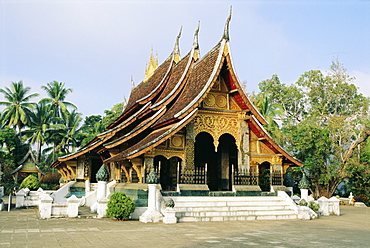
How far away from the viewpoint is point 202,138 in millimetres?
15672

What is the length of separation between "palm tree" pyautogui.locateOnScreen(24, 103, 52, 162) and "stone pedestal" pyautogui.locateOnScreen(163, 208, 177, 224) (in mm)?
33068

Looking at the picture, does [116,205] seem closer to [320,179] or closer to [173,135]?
[173,135]

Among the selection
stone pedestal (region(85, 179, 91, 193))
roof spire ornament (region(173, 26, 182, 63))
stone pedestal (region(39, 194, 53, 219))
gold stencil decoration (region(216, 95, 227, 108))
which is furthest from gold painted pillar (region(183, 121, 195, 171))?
stone pedestal (region(85, 179, 91, 193))

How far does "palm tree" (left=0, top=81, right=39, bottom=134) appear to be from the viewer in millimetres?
39094

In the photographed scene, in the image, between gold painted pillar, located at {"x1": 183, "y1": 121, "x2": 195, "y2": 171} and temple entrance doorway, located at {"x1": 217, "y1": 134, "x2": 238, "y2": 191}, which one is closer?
gold painted pillar, located at {"x1": 183, "y1": 121, "x2": 195, "y2": 171}

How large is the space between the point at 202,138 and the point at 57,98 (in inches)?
1251

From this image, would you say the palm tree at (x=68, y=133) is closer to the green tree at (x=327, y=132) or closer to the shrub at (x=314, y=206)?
the green tree at (x=327, y=132)

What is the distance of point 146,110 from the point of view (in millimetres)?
15250

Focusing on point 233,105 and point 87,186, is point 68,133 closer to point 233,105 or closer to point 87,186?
point 87,186

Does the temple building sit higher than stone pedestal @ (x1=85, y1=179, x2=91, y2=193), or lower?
higher

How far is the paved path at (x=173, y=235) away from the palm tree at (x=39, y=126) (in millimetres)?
32368

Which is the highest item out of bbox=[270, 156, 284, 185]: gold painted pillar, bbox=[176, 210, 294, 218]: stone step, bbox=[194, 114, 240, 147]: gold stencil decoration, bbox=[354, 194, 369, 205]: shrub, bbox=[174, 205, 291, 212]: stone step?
bbox=[194, 114, 240, 147]: gold stencil decoration

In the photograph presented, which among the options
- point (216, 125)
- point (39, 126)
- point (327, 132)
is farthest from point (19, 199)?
point (39, 126)

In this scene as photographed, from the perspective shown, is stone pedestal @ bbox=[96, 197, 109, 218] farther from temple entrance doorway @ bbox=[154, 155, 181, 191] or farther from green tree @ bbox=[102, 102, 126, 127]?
green tree @ bbox=[102, 102, 126, 127]
